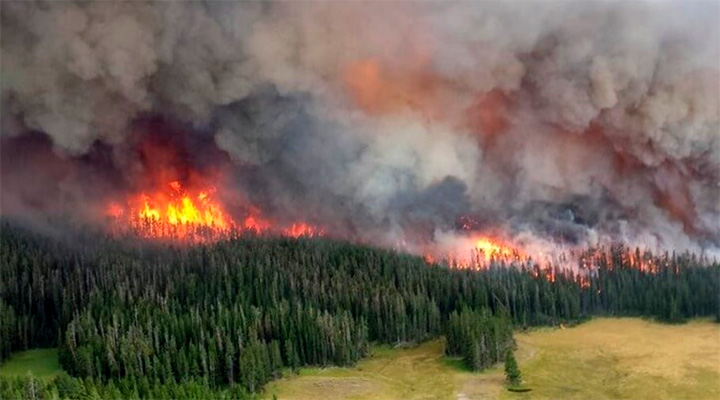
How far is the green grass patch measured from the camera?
172ft

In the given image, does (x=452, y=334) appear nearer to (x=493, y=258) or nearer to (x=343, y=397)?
(x=343, y=397)

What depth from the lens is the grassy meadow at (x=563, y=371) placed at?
4625 centimetres

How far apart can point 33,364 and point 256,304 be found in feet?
44.9

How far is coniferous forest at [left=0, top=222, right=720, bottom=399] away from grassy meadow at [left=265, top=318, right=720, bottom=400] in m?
1.45

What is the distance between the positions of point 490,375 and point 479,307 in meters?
10.3

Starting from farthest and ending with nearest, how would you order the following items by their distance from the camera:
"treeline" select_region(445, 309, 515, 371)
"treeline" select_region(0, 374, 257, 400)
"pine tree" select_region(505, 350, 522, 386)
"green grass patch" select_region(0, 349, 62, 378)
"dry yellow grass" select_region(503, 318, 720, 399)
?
1. "green grass patch" select_region(0, 349, 62, 378)
2. "treeline" select_region(445, 309, 515, 371)
3. "pine tree" select_region(505, 350, 522, 386)
4. "dry yellow grass" select_region(503, 318, 720, 399)
5. "treeline" select_region(0, 374, 257, 400)

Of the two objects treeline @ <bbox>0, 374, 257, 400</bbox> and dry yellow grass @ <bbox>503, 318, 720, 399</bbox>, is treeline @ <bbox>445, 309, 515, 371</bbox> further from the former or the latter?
treeline @ <bbox>0, 374, 257, 400</bbox>

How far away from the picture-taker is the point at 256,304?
61469 millimetres

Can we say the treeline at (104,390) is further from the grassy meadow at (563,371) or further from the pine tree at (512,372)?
the pine tree at (512,372)

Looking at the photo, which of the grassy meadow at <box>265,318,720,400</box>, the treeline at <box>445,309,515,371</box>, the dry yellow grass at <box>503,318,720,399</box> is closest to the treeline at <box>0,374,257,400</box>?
the grassy meadow at <box>265,318,720,400</box>

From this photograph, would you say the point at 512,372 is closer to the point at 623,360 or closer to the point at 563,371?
the point at 563,371

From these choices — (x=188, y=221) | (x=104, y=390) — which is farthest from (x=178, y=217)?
(x=104, y=390)

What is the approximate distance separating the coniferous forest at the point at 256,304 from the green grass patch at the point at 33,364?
2.62 feet

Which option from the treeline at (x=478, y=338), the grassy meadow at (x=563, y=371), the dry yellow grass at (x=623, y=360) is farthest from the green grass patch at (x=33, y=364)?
the dry yellow grass at (x=623, y=360)
